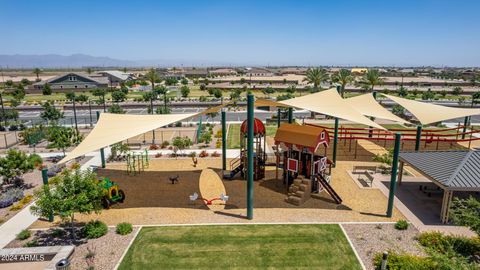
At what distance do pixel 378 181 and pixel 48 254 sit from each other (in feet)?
67.5

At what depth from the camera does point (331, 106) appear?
2016cm

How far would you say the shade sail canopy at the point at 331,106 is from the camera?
17734mm

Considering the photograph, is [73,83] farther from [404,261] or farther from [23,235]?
[404,261]

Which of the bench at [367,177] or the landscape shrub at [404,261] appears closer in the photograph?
the landscape shrub at [404,261]

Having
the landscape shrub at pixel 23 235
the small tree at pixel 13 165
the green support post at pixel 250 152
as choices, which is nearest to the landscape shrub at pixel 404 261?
the green support post at pixel 250 152

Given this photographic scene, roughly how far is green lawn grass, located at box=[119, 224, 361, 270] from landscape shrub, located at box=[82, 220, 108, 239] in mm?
1807

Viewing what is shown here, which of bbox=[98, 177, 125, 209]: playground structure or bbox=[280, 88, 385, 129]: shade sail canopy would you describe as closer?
bbox=[280, 88, 385, 129]: shade sail canopy

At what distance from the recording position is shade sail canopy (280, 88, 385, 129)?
17.7m

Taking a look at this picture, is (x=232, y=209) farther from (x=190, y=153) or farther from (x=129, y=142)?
(x=129, y=142)

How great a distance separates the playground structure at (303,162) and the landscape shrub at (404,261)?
19.5ft

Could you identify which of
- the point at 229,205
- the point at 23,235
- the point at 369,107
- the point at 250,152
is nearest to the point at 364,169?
the point at 369,107

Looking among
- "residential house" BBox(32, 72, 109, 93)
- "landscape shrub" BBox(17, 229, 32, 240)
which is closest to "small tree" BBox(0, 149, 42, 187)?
"landscape shrub" BBox(17, 229, 32, 240)

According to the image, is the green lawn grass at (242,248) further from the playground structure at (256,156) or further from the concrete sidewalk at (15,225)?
the playground structure at (256,156)

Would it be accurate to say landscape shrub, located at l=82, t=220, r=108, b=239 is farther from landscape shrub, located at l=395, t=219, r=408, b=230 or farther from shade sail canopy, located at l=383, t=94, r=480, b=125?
shade sail canopy, located at l=383, t=94, r=480, b=125
